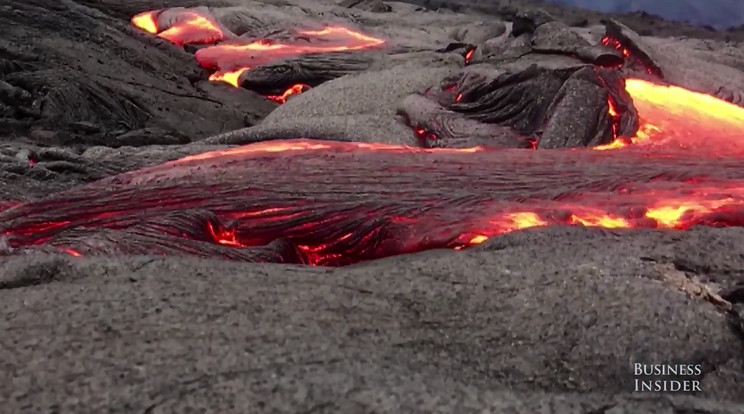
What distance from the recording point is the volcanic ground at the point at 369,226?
1.66 meters

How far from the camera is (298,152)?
3715 millimetres

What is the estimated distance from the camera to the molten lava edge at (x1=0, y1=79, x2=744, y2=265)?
2.91 m

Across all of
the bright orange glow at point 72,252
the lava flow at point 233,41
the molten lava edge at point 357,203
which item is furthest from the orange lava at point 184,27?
the bright orange glow at point 72,252

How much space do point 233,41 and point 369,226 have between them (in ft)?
15.5

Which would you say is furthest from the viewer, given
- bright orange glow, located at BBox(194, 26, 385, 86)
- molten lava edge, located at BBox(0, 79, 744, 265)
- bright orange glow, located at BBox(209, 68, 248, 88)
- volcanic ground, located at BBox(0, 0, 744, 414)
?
bright orange glow, located at BBox(194, 26, 385, 86)

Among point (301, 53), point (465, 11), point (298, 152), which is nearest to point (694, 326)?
point (298, 152)

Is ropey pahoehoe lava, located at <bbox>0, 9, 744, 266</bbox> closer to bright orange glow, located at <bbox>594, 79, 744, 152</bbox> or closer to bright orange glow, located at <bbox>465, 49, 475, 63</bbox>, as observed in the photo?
bright orange glow, located at <bbox>594, 79, 744, 152</bbox>

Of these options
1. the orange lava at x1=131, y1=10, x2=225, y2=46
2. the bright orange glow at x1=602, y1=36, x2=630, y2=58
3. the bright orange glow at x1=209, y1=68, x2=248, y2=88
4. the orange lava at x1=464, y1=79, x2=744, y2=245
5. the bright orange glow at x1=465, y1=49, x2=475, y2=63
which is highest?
the bright orange glow at x1=602, y1=36, x2=630, y2=58

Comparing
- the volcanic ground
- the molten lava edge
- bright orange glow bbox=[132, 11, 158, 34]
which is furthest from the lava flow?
the molten lava edge

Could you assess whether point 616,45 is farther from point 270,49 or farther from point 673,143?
point 270,49

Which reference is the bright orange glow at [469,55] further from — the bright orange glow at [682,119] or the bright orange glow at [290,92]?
the bright orange glow at [682,119]

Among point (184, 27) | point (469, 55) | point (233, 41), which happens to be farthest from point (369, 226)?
point (184, 27)

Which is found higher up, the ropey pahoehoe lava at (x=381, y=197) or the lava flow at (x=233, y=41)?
the ropey pahoehoe lava at (x=381, y=197)

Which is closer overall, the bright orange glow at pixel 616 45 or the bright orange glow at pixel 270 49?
the bright orange glow at pixel 616 45
